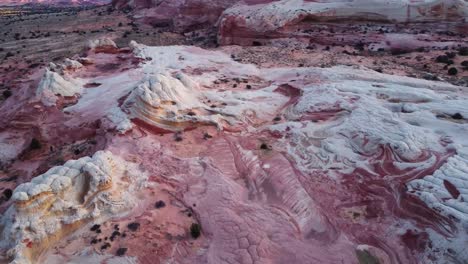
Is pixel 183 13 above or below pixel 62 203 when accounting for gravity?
above

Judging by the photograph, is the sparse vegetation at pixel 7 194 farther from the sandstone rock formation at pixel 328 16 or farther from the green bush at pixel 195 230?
the sandstone rock formation at pixel 328 16

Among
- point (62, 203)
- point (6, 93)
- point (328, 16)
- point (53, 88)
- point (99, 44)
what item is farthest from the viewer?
point (328, 16)

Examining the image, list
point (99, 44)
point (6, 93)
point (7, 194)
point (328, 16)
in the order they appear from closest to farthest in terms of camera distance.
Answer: point (7, 194), point (6, 93), point (99, 44), point (328, 16)

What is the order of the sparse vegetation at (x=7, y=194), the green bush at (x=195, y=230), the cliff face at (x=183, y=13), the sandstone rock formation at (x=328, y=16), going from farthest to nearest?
the cliff face at (x=183, y=13)
the sandstone rock formation at (x=328, y=16)
the sparse vegetation at (x=7, y=194)
the green bush at (x=195, y=230)

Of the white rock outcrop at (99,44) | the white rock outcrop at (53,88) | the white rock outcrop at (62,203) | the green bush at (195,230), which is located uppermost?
the white rock outcrop at (99,44)

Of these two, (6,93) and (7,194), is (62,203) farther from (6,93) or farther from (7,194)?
(6,93)

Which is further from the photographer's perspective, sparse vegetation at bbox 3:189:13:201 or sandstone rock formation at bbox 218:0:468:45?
sandstone rock formation at bbox 218:0:468:45

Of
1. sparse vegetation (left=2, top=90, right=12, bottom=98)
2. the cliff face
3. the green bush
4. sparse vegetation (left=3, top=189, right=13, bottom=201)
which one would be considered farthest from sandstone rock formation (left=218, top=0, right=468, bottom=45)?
the green bush

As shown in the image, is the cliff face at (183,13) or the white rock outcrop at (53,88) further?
the cliff face at (183,13)

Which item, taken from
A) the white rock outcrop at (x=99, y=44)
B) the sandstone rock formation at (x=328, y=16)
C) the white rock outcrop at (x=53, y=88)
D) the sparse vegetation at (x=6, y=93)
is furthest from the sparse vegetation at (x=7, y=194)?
the sandstone rock formation at (x=328, y=16)

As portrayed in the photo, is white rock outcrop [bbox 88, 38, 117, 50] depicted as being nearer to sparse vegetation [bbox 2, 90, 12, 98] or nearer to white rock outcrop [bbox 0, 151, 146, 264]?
sparse vegetation [bbox 2, 90, 12, 98]

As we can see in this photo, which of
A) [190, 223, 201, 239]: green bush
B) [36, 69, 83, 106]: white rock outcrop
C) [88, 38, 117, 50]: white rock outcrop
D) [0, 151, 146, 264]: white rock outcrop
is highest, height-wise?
[88, 38, 117, 50]: white rock outcrop

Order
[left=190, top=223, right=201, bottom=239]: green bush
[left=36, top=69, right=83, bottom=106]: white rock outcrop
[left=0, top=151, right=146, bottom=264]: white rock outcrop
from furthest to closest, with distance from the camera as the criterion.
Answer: [left=36, top=69, right=83, bottom=106]: white rock outcrop, [left=190, top=223, right=201, bottom=239]: green bush, [left=0, top=151, right=146, bottom=264]: white rock outcrop

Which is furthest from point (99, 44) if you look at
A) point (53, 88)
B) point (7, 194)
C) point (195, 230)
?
point (195, 230)
